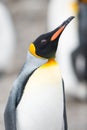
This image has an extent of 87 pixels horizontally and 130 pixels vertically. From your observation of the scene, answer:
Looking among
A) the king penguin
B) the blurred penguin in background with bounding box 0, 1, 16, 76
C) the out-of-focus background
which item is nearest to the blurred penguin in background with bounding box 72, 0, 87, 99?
the out-of-focus background

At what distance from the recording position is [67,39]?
3326mm

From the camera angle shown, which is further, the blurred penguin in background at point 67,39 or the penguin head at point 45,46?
the blurred penguin in background at point 67,39

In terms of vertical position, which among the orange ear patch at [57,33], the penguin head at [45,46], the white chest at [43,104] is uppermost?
the orange ear patch at [57,33]

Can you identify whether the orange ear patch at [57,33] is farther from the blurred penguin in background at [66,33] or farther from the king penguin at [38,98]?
the blurred penguin in background at [66,33]

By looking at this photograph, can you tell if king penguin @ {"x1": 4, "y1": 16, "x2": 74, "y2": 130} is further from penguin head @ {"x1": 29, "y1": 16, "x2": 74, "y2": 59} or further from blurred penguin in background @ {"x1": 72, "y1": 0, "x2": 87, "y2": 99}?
blurred penguin in background @ {"x1": 72, "y1": 0, "x2": 87, "y2": 99}

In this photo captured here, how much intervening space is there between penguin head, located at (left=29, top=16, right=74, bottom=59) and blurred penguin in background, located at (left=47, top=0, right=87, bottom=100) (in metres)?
1.88

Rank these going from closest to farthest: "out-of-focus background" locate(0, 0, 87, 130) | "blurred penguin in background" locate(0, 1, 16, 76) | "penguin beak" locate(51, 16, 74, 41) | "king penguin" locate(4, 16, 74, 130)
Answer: "penguin beak" locate(51, 16, 74, 41) → "king penguin" locate(4, 16, 74, 130) → "out-of-focus background" locate(0, 0, 87, 130) → "blurred penguin in background" locate(0, 1, 16, 76)

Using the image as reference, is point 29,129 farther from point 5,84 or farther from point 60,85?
point 5,84

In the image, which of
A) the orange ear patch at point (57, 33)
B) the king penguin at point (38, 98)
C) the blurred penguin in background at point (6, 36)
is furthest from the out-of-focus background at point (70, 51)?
the orange ear patch at point (57, 33)

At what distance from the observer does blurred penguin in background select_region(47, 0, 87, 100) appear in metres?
3.29

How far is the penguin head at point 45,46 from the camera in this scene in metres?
1.32

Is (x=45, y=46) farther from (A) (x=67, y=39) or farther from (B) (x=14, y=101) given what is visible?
(A) (x=67, y=39)

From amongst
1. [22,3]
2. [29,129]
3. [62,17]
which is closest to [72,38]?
[62,17]

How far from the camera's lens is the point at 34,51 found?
135cm
